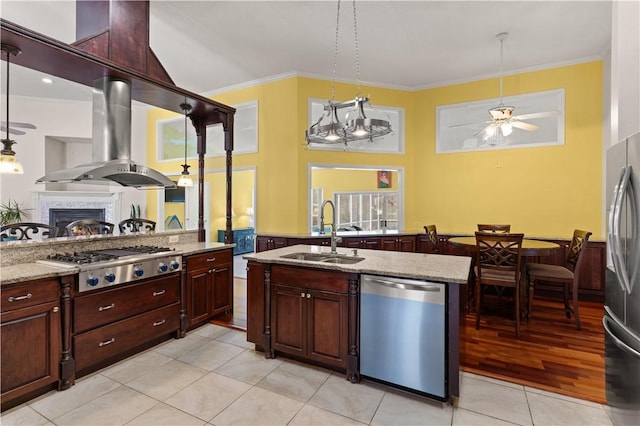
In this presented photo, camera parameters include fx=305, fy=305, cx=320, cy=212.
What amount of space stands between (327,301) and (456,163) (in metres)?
4.07

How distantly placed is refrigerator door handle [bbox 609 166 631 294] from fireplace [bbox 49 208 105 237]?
302 inches

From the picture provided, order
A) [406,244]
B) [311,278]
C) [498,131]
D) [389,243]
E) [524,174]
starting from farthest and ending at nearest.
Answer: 1. [406,244]
2. [389,243]
3. [498,131]
4. [524,174]
5. [311,278]

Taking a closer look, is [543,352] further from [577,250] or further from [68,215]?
[68,215]

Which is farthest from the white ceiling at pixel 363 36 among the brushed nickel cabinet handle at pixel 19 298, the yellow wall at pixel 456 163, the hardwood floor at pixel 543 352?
the hardwood floor at pixel 543 352

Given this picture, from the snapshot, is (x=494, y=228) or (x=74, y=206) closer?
(x=494, y=228)

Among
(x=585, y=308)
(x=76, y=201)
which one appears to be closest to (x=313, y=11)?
(x=585, y=308)

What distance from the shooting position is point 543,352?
275 centimetres

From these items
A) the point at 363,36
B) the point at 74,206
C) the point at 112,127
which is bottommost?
the point at 74,206

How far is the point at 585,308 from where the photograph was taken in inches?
154

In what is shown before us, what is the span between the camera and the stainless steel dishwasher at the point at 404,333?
200 centimetres

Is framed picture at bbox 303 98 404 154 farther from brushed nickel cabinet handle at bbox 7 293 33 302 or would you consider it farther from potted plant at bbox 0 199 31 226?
potted plant at bbox 0 199 31 226

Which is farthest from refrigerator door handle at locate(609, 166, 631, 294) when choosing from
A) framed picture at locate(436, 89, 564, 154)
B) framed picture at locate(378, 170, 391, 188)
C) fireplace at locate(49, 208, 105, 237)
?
fireplace at locate(49, 208, 105, 237)

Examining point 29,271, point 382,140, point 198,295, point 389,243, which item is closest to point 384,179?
point 382,140

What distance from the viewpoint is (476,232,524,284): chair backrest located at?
3.19m
